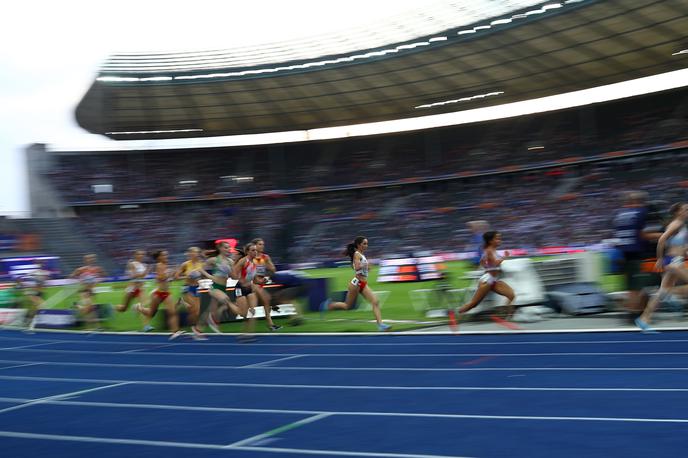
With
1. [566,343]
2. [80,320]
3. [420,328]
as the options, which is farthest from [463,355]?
[80,320]

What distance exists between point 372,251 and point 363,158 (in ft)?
32.7

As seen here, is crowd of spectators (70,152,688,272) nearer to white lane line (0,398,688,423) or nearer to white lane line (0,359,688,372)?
white lane line (0,359,688,372)

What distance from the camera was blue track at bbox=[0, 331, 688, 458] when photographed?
480 cm

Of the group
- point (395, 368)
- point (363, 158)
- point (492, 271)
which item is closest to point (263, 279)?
point (492, 271)

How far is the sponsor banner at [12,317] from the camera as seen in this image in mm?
19075

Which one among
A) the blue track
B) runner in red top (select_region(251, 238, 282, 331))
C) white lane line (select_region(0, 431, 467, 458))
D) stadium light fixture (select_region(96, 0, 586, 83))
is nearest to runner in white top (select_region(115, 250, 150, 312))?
runner in red top (select_region(251, 238, 282, 331))

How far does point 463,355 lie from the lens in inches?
347

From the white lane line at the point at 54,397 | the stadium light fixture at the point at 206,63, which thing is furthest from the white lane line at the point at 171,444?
the stadium light fixture at the point at 206,63

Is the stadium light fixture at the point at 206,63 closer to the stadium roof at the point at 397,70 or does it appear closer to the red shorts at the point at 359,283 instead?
the stadium roof at the point at 397,70

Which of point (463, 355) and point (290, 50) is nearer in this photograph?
point (463, 355)

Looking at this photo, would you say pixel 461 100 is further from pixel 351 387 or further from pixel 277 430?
pixel 277 430

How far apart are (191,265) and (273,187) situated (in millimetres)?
36694

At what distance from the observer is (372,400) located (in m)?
6.40

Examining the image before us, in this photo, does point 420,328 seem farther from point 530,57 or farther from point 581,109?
point 581,109
